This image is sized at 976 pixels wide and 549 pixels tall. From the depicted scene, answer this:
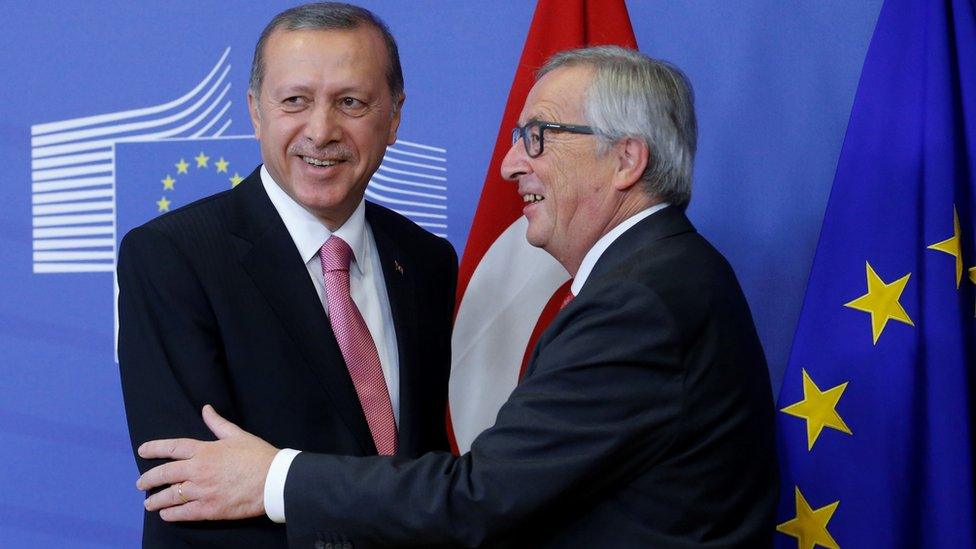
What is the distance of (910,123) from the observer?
87.3 inches

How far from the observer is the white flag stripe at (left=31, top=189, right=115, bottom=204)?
290 centimetres

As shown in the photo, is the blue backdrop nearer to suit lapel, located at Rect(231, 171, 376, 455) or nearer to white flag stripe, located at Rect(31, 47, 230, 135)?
white flag stripe, located at Rect(31, 47, 230, 135)

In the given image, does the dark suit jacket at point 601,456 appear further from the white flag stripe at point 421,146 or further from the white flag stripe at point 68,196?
the white flag stripe at point 68,196

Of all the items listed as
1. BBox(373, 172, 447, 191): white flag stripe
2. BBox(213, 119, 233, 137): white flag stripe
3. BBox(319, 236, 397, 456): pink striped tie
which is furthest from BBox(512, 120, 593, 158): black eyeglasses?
BBox(213, 119, 233, 137): white flag stripe

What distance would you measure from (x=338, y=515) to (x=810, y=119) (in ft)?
5.36

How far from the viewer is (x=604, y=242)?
1.73 meters

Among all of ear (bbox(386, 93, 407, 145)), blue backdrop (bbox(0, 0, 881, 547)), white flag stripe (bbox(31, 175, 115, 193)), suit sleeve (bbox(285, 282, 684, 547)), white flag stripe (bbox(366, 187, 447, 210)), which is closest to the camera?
suit sleeve (bbox(285, 282, 684, 547))

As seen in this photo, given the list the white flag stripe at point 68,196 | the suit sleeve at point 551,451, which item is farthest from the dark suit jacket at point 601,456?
the white flag stripe at point 68,196

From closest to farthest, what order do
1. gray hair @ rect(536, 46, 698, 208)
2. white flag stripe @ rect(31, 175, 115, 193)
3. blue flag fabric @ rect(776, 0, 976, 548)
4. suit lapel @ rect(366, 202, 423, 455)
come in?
1. gray hair @ rect(536, 46, 698, 208)
2. suit lapel @ rect(366, 202, 423, 455)
3. blue flag fabric @ rect(776, 0, 976, 548)
4. white flag stripe @ rect(31, 175, 115, 193)

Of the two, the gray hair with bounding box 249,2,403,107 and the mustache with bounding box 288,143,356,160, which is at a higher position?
the gray hair with bounding box 249,2,403,107

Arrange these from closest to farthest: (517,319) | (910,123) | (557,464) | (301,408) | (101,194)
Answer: (557,464) → (301,408) → (910,123) → (517,319) → (101,194)

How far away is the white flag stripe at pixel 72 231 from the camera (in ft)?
9.52

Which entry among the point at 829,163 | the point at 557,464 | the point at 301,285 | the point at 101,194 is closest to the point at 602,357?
the point at 557,464

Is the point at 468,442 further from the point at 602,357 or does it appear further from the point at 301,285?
the point at 602,357
